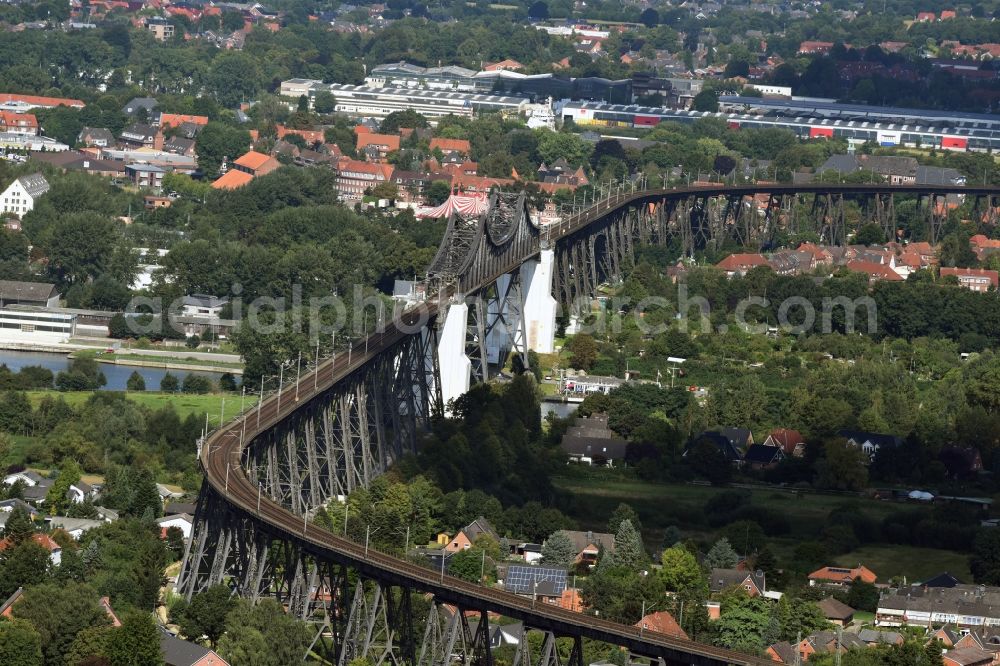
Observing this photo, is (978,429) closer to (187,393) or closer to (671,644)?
(187,393)

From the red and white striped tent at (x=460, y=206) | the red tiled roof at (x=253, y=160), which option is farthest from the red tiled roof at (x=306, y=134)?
the red and white striped tent at (x=460, y=206)

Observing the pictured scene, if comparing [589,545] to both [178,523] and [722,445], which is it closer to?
[178,523]

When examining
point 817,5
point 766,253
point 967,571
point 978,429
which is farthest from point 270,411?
point 817,5

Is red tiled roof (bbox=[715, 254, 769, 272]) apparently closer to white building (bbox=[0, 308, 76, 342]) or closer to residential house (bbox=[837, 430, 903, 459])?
white building (bbox=[0, 308, 76, 342])

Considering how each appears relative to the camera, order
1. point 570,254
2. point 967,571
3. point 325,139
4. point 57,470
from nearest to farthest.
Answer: point 967,571
point 57,470
point 570,254
point 325,139

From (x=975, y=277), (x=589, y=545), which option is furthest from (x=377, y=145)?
(x=589, y=545)
